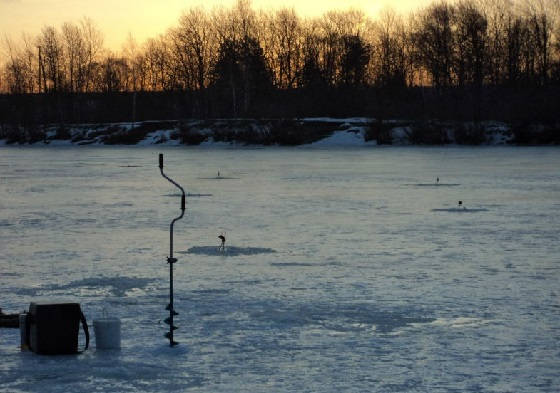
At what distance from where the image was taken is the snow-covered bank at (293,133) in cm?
→ 6375

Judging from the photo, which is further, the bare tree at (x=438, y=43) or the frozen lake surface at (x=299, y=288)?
the bare tree at (x=438, y=43)

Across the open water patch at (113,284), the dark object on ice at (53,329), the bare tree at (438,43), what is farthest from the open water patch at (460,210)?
the bare tree at (438,43)

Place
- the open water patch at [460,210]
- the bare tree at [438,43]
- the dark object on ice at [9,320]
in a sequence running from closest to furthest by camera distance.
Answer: the dark object on ice at [9,320] → the open water patch at [460,210] → the bare tree at [438,43]

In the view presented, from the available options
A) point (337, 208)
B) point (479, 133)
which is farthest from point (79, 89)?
point (337, 208)

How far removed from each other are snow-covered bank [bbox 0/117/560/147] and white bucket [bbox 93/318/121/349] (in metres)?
57.1

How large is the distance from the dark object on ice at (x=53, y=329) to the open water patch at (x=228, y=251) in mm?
5829

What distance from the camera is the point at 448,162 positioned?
1626 inches

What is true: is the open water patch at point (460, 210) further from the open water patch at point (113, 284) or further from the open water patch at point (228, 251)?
the open water patch at point (113, 284)

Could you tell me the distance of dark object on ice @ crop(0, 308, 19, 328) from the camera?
8.83 m

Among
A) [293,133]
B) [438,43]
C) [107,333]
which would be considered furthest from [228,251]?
[438,43]

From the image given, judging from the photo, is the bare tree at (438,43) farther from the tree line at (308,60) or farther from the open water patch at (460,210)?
the open water patch at (460,210)

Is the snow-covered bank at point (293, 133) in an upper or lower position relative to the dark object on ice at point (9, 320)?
upper

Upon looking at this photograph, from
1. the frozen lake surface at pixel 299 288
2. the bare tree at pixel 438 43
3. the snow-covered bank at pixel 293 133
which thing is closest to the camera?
the frozen lake surface at pixel 299 288

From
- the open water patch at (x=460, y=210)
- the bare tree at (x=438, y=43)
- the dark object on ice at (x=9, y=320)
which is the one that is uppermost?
the bare tree at (x=438, y=43)
